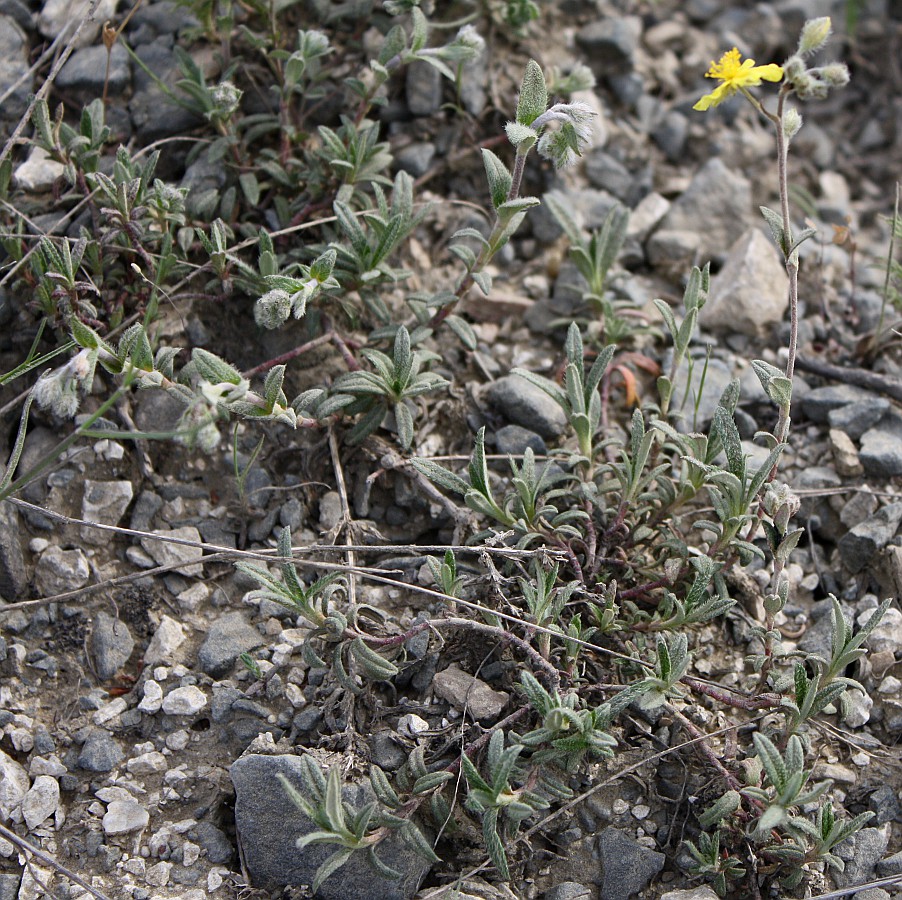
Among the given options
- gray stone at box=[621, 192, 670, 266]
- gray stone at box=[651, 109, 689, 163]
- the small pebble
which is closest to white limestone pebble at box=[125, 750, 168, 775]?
the small pebble

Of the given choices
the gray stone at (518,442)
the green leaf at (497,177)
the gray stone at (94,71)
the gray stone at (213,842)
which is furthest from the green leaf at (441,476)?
the gray stone at (94,71)

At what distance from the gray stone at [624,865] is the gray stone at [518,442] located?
4.40ft

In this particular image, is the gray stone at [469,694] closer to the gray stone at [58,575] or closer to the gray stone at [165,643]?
the gray stone at [165,643]

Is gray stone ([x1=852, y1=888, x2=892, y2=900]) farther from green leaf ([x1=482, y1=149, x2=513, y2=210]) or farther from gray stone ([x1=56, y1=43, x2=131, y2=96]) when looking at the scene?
gray stone ([x1=56, y1=43, x2=131, y2=96])

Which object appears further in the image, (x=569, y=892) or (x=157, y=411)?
(x=157, y=411)

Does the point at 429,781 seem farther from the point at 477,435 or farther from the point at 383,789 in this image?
the point at 477,435

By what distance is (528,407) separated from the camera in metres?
3.61

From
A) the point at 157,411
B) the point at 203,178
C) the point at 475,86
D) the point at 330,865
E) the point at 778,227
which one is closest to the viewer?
the point at 330,865

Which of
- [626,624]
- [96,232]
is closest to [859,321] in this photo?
[626,624]

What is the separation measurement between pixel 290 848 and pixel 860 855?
1.64 m

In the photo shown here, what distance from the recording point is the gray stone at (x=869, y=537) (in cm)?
340

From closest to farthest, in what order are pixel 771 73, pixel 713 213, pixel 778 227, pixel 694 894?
pixel 694 894
pixel 771 73
pixel 778 227
pixel 713 213

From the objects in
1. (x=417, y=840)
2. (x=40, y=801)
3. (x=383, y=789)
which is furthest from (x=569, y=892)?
(x=40, y=801)

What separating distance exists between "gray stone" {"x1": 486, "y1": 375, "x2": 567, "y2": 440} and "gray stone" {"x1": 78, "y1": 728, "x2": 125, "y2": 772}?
175 cm
